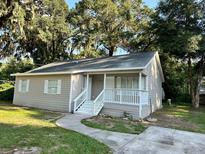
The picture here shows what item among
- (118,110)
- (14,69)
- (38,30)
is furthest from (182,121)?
(14,69)

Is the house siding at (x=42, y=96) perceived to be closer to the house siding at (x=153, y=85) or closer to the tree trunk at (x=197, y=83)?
the house siding at (x=153, y=85)

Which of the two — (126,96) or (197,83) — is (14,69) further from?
(197,83)

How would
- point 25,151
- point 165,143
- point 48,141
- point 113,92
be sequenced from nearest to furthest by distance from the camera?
point 25,151
point 48,141
point 165,143
point 113,92

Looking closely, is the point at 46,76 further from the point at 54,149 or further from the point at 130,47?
the point at 130,47

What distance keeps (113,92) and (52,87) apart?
15.1 feet

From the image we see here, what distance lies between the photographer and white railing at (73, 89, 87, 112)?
13220 millimetres

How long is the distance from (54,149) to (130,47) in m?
21.6

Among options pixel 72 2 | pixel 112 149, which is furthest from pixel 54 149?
pixel 72 2

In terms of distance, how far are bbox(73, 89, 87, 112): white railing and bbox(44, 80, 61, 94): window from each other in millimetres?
1538

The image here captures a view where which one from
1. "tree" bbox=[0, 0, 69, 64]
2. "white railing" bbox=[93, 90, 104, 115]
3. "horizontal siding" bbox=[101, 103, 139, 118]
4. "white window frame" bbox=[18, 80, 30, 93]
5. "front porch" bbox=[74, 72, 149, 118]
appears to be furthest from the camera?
"tree" bbox=[0, 0, 69, 64]

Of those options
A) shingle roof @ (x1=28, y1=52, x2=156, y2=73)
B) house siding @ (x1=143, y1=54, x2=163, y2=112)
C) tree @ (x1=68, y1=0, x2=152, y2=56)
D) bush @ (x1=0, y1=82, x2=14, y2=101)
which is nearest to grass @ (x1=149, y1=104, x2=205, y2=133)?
house siding @ (x1=143, y1=54, x2=163, y2=112)

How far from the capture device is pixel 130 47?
84.5ft

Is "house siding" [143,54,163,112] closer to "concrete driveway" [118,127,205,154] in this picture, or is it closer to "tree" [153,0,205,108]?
"tree" [153,0,205,108]

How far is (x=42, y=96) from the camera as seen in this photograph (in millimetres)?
15109
